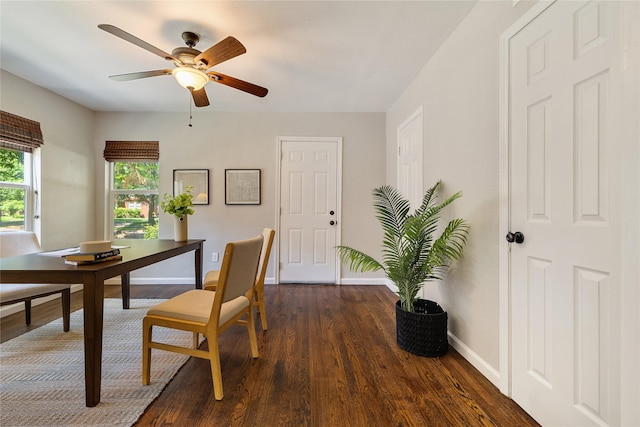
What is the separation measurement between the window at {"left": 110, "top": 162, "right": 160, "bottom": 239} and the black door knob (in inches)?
158

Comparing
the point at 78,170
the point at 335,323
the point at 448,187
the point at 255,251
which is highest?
the point at 78,170

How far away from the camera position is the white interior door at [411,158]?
2496mm

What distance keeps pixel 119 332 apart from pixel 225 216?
1.76 m

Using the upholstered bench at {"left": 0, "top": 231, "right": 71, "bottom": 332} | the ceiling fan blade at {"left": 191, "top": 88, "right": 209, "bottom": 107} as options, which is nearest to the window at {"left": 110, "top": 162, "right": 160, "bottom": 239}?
the upholstered bench at {"left": 0, "top": 231, "right": 71, "bottom": 332}

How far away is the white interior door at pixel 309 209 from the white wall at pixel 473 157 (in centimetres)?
160

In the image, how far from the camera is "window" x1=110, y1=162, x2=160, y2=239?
140 inches

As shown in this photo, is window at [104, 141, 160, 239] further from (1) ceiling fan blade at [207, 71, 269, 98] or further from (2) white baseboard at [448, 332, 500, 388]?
(2) white baseboard at [448, 332, 500, 388]

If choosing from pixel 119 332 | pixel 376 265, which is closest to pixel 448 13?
pixel 376 265

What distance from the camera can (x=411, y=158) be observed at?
271 centimetres

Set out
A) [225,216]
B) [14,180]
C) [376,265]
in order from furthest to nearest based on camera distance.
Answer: [225,216] → [14,180] → [376,265]

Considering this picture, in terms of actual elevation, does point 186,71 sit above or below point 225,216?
above

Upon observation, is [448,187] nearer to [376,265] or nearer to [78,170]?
[376,265]

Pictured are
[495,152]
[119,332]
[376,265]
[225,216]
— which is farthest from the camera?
[225,216]

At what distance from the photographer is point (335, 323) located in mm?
2311
